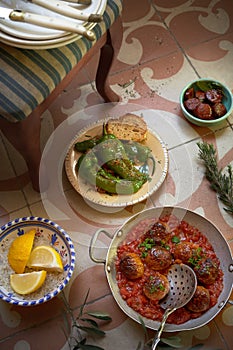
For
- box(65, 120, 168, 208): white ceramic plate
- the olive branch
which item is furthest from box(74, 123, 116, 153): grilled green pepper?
the olive branch

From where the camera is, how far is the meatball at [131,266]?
1.73m

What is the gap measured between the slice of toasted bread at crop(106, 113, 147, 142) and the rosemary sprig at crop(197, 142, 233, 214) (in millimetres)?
224

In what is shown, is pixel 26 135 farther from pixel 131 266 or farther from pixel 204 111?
pixel 204 111

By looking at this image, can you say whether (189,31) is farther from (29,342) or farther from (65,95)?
(29,342)

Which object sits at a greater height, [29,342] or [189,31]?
[189,31]

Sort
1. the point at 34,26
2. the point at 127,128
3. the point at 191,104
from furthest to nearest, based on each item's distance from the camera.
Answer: the point at 191,104, the point at 127,128, the point at 34,26

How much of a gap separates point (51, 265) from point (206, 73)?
1.06 m

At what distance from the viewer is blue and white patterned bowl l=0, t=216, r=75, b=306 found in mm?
1695

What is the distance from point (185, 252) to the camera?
1.77m

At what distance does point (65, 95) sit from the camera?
7.23 feet

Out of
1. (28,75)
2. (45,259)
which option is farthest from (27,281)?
(28,75)

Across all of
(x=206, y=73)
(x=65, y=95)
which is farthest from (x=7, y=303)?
(x=206, y=73)

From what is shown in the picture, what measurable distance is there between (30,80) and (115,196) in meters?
0.56

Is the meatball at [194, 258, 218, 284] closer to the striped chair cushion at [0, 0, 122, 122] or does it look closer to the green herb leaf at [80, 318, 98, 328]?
the green herb leaf at [80, 318, 98, 328]
